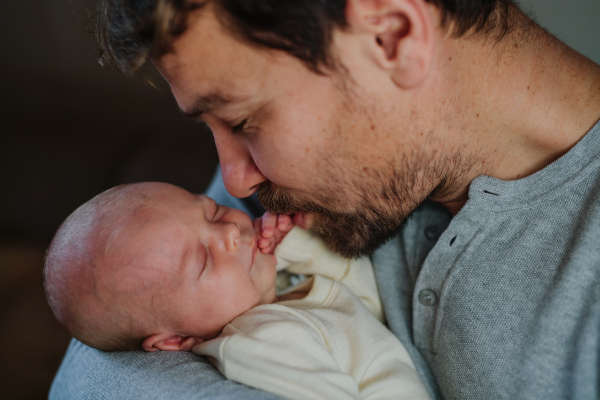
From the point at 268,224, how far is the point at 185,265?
33 cm

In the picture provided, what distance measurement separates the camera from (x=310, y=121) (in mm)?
1000

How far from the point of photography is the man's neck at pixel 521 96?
1.08 m

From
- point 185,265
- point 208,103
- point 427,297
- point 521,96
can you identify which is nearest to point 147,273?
point 185,265

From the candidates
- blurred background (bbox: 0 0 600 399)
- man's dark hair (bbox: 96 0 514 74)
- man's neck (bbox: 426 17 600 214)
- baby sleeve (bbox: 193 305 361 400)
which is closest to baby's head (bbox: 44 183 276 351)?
baby sleeve (bbox: 193 305 361 400)

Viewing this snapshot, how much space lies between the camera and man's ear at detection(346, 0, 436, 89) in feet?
2.91

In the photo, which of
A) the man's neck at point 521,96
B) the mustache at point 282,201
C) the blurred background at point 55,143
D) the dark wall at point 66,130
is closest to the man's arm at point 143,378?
the mustache at point 282,201

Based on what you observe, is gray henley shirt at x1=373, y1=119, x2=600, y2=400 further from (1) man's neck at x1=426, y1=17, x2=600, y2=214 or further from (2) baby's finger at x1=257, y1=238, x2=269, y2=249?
(2) baby's finger at x1=257, y1=238, x2=269, y2=249

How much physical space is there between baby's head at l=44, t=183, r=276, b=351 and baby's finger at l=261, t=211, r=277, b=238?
121 millimetres

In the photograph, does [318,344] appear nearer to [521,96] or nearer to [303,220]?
[303,220]

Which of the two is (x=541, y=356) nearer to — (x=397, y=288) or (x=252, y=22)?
(x=397, y=288)

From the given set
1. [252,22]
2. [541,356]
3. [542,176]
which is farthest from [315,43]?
[541,356]

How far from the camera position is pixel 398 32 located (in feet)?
3.05

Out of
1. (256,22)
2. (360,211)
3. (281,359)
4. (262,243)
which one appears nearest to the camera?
(256,22)

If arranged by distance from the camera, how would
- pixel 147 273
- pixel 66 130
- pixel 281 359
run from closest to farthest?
pixel 281 359 < pixel 147 273 < pixel 66 130
